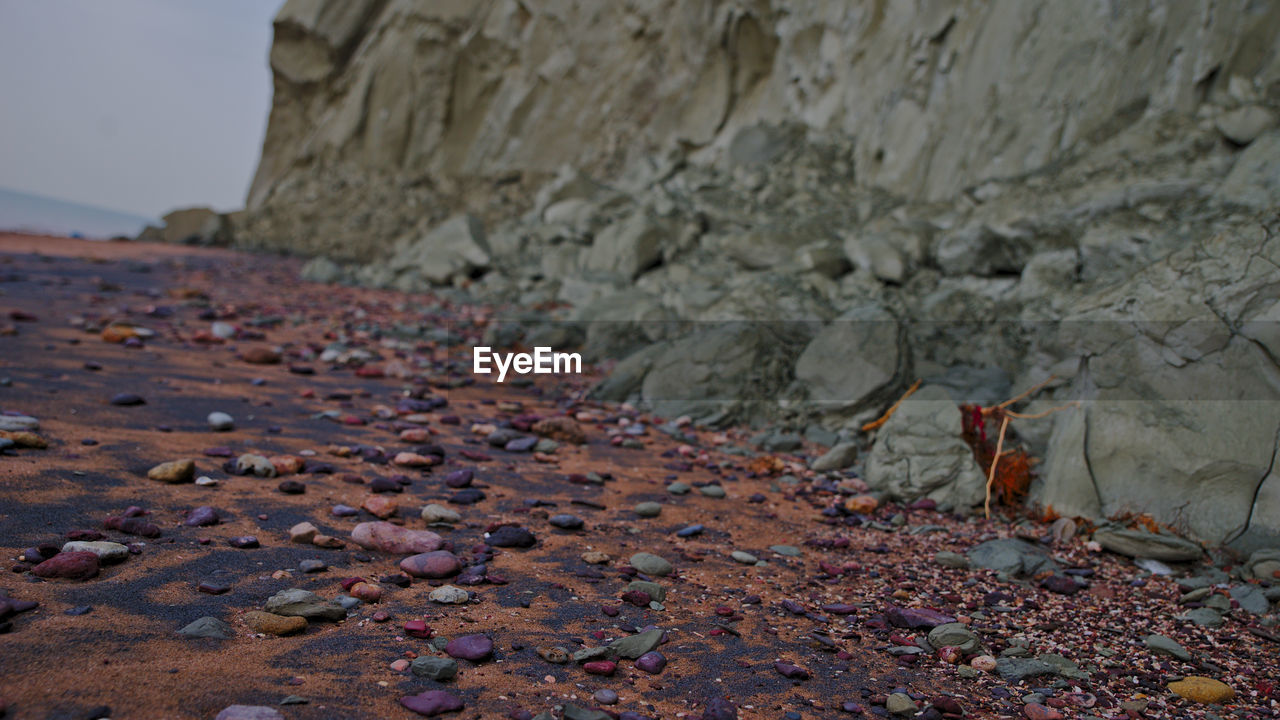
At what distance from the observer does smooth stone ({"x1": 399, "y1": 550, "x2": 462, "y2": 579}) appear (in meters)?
2.74

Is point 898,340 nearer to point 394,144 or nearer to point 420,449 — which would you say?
point 420,449

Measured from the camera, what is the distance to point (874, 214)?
8.70 meters

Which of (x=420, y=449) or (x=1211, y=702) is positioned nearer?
(x=1211, y=702)

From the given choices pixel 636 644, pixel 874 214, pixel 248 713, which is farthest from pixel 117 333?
pixel 874 214

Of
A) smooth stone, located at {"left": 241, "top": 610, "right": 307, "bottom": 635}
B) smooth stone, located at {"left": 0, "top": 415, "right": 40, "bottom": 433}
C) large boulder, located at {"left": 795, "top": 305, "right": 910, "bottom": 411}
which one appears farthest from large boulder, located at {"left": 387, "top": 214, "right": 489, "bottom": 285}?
smooth stone, located at {"left": 241, "top": 610, "right": 307, "bottom": 635}

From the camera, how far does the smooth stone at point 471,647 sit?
2.19 m

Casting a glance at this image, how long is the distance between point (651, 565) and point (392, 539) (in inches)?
40.5

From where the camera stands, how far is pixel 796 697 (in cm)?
222

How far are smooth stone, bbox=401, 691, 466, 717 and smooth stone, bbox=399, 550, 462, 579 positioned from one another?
812 millimetres

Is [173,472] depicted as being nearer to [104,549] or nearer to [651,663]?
[104,549]

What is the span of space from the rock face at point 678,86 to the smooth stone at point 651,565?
5706mm

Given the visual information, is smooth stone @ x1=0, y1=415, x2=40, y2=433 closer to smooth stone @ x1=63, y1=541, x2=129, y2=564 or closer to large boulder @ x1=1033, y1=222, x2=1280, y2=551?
smooth stone @ x1=63, y1=541, x2=129, y2=564

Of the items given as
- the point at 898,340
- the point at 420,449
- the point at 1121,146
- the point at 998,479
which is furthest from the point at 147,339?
the point at 1121,146

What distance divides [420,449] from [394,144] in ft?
43.8
